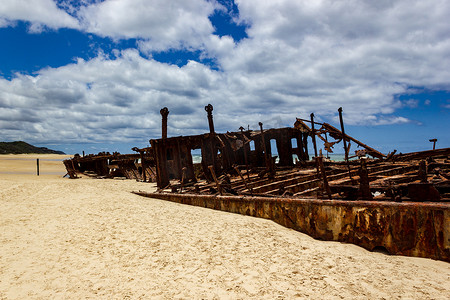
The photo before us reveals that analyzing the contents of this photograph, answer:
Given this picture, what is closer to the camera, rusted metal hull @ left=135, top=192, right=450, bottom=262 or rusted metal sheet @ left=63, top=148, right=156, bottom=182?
rusted metal hull @ left=135, top=192, right=450, bottom=262

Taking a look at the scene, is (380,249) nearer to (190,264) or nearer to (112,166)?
A: (190,264)

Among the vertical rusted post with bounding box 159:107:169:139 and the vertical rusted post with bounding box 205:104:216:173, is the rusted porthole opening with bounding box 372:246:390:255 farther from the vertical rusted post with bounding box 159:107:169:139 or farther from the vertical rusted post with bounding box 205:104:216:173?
the vertical rusted post with bounding box 159:107:169:139

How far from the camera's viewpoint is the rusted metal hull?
4.50m

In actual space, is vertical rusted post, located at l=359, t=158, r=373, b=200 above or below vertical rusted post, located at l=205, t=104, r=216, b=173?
below

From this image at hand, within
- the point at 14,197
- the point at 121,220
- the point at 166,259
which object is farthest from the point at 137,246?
the point at 14,197

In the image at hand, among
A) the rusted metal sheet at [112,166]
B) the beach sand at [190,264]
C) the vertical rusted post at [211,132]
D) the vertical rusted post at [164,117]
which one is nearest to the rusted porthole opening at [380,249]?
the beach sand at [190,264]

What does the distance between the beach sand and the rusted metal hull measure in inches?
8.8

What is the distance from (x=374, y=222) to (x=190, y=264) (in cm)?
355

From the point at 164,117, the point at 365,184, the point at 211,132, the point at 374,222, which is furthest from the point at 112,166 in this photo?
the point at 374,222

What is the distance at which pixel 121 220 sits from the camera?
6648mm

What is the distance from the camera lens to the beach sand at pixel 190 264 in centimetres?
360

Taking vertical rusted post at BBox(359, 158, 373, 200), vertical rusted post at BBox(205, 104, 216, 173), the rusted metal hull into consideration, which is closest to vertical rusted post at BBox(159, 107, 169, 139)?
vertical rusted post at BBox(205, 104, 216, 173)

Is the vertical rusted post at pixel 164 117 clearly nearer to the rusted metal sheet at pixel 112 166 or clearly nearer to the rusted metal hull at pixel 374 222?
the rusted metal sheet at pixel 112 166

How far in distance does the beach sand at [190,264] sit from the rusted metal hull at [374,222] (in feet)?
0.74
